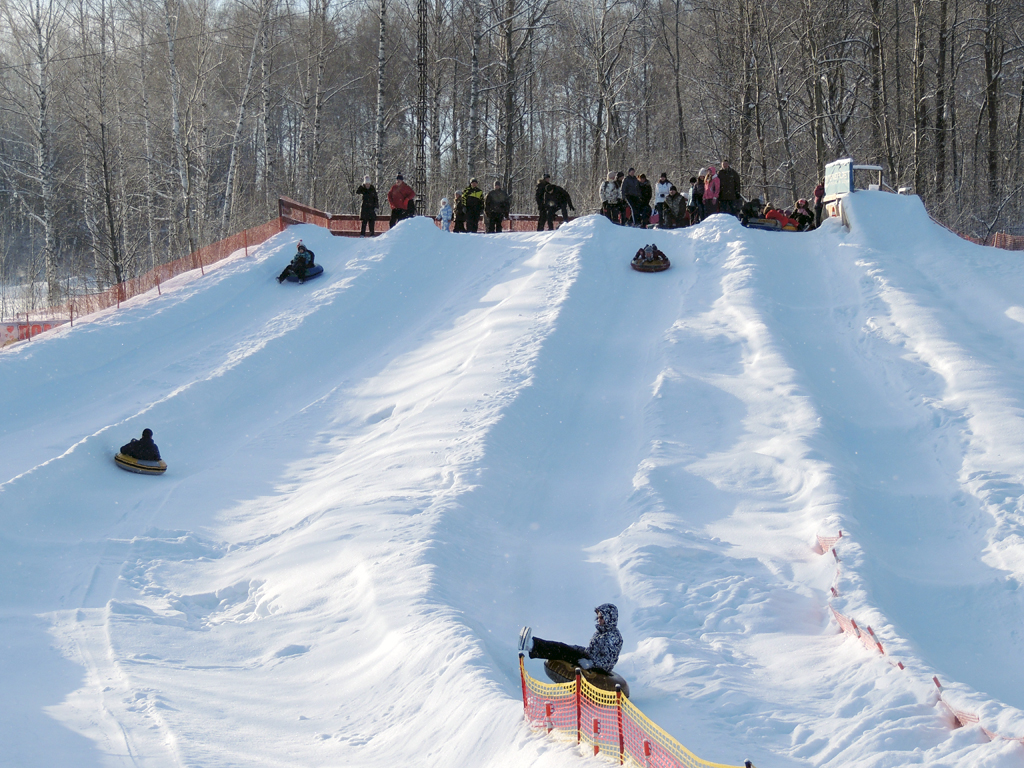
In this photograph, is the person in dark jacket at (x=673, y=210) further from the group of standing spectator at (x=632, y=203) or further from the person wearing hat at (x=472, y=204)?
the person wearing hat at (x=472, y=204)

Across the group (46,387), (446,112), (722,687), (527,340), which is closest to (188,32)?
(446,112)

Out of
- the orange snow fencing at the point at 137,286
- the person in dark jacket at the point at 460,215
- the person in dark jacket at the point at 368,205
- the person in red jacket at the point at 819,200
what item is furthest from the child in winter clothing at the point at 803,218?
the orange snow fencing at the point at 137,286

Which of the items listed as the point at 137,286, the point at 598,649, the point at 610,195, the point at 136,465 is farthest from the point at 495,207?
the point at 598,649

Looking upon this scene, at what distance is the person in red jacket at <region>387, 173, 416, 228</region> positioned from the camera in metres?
19.8

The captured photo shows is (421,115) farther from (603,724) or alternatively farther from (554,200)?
(603,724)

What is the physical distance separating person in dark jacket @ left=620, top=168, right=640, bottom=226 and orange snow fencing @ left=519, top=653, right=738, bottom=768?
48.2ft

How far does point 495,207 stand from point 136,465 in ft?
35.9

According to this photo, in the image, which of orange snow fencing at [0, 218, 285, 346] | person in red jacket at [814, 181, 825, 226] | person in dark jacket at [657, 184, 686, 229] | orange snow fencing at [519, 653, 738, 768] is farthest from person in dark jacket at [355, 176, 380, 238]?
orange snow fencing at [519, 653, 738, 768]

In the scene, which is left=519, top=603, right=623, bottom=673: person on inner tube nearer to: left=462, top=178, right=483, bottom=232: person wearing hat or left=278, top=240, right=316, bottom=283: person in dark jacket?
left=278, top=240, right=316, bottom=283: person in dark jacket

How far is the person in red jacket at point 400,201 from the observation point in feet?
64.9

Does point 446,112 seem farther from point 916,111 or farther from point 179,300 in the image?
point 179,300

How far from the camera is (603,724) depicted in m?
4.76

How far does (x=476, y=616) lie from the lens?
7102 millimetres

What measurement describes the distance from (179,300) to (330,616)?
10.2 metres
